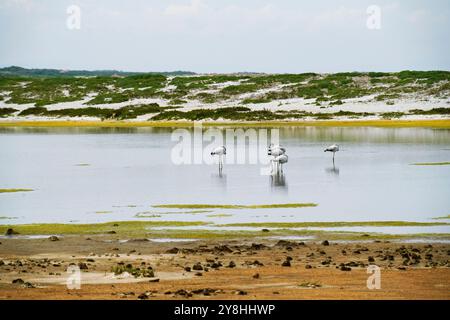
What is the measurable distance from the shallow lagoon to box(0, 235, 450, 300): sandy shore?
362 centimetres

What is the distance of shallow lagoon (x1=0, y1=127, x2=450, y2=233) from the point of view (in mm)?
25234

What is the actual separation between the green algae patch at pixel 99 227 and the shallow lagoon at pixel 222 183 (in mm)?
816

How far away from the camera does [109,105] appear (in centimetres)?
9550

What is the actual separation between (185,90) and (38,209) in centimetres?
8131

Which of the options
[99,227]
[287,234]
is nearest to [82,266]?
[99,227]

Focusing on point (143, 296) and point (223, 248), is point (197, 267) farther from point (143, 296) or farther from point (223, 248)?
point (143, 296)

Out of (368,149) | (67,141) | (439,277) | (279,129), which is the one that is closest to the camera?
(439,277)

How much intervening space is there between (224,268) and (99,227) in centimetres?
669

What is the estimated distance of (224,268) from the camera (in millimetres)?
17312

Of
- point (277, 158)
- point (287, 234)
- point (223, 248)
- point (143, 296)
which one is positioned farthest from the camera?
point (277, 158)

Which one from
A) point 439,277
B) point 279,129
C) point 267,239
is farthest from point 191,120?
point 439,277

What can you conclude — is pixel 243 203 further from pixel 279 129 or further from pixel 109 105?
pixel 109 105

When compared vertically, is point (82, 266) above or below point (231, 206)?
above
